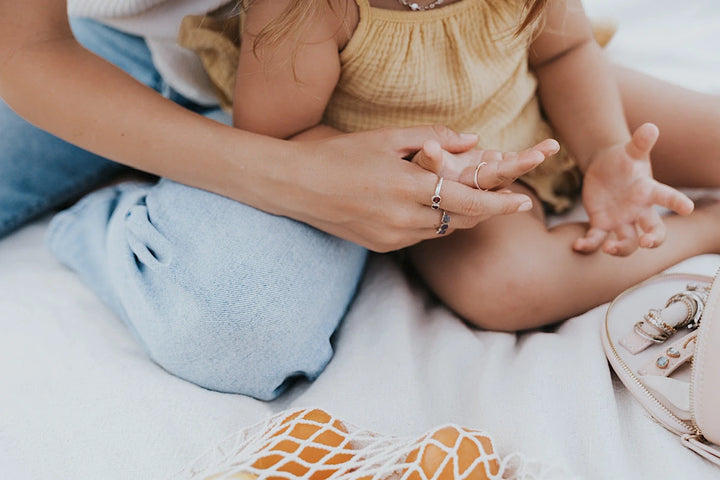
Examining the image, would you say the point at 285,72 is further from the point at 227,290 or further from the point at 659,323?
the point at 659,323

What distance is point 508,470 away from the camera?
1.73 ft

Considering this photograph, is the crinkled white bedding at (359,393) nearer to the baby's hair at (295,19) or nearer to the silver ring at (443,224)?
the silver ring at (443,224)

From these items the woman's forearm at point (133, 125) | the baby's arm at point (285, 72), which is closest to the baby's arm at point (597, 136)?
the baby's arm at point (285, 72)

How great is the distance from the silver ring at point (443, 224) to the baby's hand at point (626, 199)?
20 centimetres

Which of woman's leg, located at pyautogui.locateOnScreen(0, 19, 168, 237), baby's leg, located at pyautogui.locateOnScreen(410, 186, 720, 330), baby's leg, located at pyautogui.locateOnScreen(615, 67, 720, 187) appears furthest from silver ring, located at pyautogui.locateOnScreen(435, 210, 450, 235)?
woman's leg, located at pyautogui.locateOnScreen(0, 19, 168, 237)

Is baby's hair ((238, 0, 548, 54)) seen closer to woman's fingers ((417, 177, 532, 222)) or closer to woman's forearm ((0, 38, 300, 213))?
woman's forearm ((0, 38, 300, 213))

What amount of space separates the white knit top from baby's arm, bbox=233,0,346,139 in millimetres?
160

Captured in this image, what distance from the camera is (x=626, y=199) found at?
0.73 m

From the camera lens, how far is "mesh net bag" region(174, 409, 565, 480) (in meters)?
0.48

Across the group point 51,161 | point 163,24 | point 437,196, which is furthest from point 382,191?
point 51,161

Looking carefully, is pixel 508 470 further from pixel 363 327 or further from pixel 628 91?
pixel 628 91

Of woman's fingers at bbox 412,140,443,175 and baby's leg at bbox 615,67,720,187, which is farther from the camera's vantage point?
baby's leg at bbox 615,67,720,187

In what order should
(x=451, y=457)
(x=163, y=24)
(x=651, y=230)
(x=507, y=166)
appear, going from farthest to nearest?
1. (x=163, y=24)
2. (x=651, y=230)
3. (x=507, y=166)
4. (x=451, y=457)

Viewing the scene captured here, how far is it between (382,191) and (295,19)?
0.64 feet
